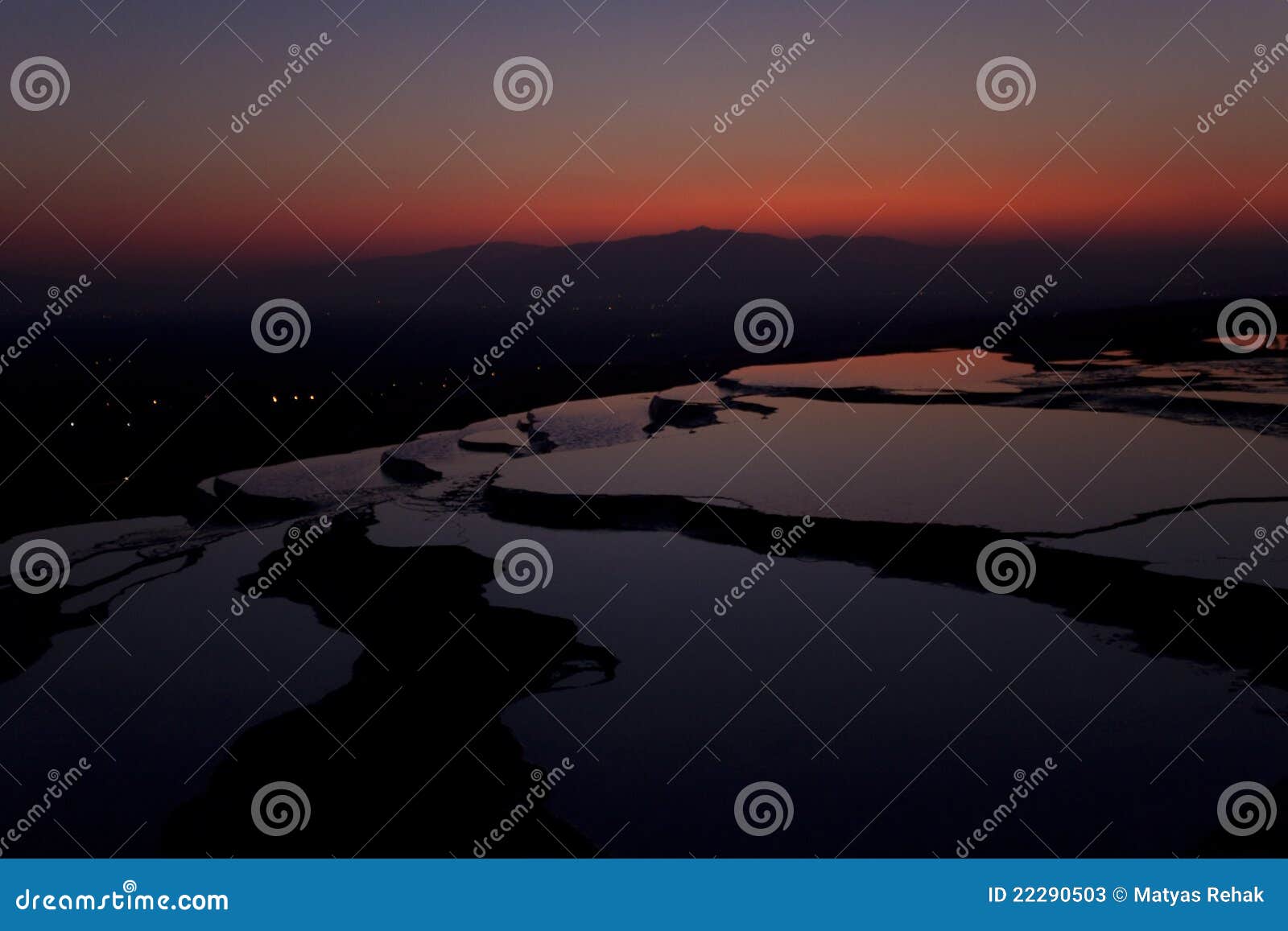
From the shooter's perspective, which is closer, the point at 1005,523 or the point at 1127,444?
the point at 1005,523

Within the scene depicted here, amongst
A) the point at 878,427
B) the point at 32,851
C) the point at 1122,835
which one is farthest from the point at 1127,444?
the point at 32,851

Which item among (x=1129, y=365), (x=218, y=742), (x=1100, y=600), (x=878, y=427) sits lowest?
(x=218, y=742)

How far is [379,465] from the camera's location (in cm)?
1245

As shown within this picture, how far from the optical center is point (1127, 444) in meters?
11.2

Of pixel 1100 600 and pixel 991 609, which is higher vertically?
pixel 1100 600

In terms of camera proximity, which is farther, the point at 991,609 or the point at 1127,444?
the point at 1127,444

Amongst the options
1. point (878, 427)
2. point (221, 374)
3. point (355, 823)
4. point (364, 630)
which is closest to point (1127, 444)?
point (878, 427)

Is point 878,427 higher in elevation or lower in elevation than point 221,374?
higher

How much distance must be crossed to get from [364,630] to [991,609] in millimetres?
4388

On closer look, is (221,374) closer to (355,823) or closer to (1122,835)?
(355,823)

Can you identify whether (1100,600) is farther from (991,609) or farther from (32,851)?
(32,851)

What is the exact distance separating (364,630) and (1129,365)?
17.1 m

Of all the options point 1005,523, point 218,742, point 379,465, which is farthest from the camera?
point 379,465

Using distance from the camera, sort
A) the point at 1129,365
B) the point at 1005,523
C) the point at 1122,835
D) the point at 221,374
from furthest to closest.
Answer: the point at 221,374 < the point at 1129,365 < the point at 1005,523 < the point at 1122,835
